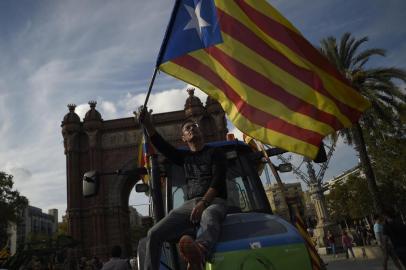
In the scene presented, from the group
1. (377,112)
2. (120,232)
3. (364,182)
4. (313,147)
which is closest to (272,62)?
(313,147)

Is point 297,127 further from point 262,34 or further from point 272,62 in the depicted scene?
point 262,34

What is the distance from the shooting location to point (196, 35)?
4.79m

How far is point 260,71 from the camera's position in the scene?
4.67m

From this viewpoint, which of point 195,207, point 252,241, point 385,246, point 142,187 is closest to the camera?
point 252,241

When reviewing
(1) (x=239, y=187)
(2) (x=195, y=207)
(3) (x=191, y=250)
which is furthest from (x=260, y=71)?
(3) (x=191, y=250)

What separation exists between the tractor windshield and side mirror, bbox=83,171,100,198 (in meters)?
0.90

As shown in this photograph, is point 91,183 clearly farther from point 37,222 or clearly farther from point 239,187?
point 37,222

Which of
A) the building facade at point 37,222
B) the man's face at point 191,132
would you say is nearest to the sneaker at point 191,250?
the man's face at point 191,132

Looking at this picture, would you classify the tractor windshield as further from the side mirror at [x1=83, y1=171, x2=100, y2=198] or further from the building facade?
the building facade

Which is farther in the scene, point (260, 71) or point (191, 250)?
point (260, 71)

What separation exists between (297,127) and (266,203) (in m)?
1.00

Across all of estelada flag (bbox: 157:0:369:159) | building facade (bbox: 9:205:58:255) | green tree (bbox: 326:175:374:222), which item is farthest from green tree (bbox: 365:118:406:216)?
building facade (bbox: 9:205:58:255)

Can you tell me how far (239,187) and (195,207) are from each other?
5.44ft

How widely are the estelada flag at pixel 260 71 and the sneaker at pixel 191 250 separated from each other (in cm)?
201
